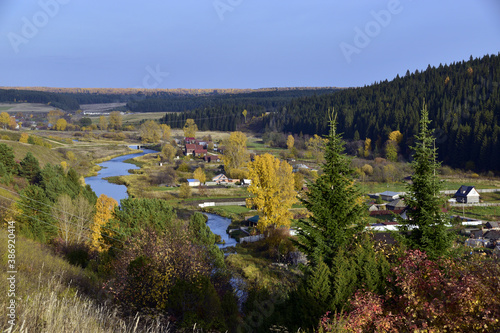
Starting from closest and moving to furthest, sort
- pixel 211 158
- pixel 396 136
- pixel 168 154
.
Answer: pixel 168 154 → pixel 211 158 → pixel 396 136

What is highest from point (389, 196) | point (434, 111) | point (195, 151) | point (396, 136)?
point (434, 111)

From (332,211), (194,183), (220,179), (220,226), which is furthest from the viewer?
(220,179)

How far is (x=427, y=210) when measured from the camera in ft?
47.9

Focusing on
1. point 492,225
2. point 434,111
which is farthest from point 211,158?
point 434,111

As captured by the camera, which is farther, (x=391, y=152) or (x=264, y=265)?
(x=391, y=152)

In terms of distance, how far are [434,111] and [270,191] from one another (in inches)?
3118

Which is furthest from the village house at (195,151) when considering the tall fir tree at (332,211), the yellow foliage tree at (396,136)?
the tall fir tree at (332,211)

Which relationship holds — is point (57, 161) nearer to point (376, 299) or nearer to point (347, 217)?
point (347, 217)

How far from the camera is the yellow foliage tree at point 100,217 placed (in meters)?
24.4

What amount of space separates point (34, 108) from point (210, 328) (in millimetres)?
196357

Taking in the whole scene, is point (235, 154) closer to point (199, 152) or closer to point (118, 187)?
point (118, 187)

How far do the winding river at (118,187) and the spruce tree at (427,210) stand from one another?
59.7ft

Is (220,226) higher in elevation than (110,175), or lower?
lower

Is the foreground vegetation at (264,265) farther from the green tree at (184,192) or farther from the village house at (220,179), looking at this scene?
the village house at (220,179)
